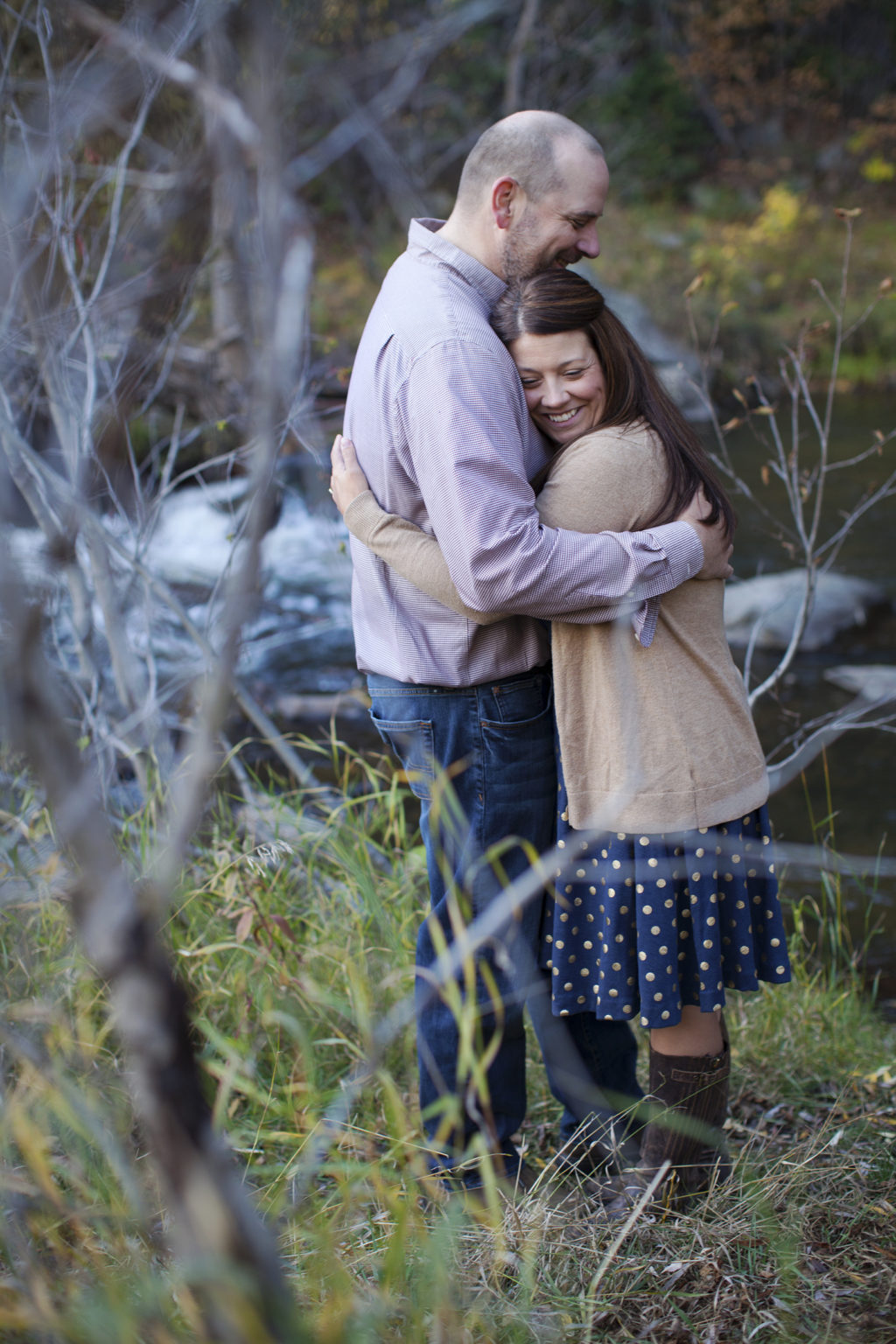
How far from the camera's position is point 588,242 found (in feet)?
6.97

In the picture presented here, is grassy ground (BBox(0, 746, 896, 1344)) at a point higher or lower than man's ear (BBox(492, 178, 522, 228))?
lower

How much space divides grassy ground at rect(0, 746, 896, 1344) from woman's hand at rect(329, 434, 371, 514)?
0.75 metres

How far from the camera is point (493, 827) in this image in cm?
205

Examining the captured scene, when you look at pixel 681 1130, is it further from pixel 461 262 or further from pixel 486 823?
pixel 461 262

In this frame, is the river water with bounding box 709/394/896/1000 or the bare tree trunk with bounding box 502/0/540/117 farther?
the bare tree trunk with bounding box 502/0/540/117

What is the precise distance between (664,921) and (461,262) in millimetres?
1215

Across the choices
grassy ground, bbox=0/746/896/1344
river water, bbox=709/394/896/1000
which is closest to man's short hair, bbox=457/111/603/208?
grassy ground, bbox=0/746/896/1344

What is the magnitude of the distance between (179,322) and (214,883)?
6.39 feet

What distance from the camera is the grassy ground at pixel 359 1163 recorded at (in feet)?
4.28

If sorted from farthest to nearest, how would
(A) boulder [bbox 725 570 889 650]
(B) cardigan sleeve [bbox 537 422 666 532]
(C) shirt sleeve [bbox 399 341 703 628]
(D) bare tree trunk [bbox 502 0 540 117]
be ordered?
(D) bare tree trunk [bbox 502 0 540 117] → (A) boulder [bbox 725 570 889 650] → (B) cardigan sleeve [bbox 537 422 666 532] → (C) shirt sleeve [bbox 399 341 703 628]

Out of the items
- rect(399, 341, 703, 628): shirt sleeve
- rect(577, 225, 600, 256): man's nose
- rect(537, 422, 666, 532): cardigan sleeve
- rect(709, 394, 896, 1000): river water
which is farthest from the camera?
rect(709, 394, 896, 1000): river water

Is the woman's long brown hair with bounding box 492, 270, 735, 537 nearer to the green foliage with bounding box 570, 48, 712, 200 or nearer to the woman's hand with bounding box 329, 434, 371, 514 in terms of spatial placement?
the woman's hand with bounding box 329, 434, 371, 514

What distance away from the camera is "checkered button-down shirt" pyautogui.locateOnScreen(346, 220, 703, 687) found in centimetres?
175

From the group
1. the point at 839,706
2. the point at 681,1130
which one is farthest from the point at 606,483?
the point at 839,706
